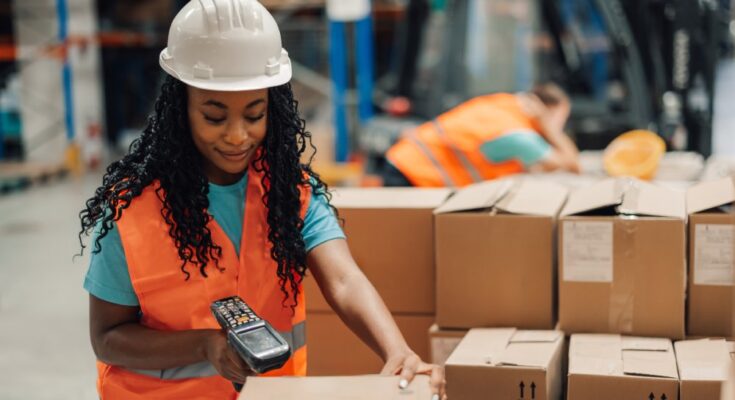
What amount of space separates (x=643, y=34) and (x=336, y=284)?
5.96 meters

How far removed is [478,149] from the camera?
→ 14.7 feet

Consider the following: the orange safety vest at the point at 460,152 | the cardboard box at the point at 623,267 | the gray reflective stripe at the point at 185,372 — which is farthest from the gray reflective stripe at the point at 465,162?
the gray reflective stripe at the point at 185,372

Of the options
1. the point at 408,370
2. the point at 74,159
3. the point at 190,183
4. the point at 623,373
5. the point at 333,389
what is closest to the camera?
the point at 333,389

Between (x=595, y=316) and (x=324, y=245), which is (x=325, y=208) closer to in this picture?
(x=324, y=245)

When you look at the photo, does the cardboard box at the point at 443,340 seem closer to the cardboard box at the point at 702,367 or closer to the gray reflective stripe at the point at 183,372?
the cardboard box at the point at 702,367

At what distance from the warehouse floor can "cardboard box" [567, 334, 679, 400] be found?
305 cm

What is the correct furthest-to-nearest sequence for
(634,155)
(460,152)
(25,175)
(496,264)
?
1. (25,175)
2. (460,152)
3. (634,155)
4. (496,264)

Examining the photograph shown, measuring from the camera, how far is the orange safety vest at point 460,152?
14.6ft

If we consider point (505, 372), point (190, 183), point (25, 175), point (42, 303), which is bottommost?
point (25, 175)

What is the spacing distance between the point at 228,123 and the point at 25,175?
9621 millimetres

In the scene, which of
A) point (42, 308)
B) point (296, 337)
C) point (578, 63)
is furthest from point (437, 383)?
point (578, 63)

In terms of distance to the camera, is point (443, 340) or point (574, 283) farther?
point (443, 340)

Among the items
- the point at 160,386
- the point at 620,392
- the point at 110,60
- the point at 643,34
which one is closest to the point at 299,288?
the point at 160,386

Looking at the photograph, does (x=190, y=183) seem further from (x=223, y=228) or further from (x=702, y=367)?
(x=702, y=367)
